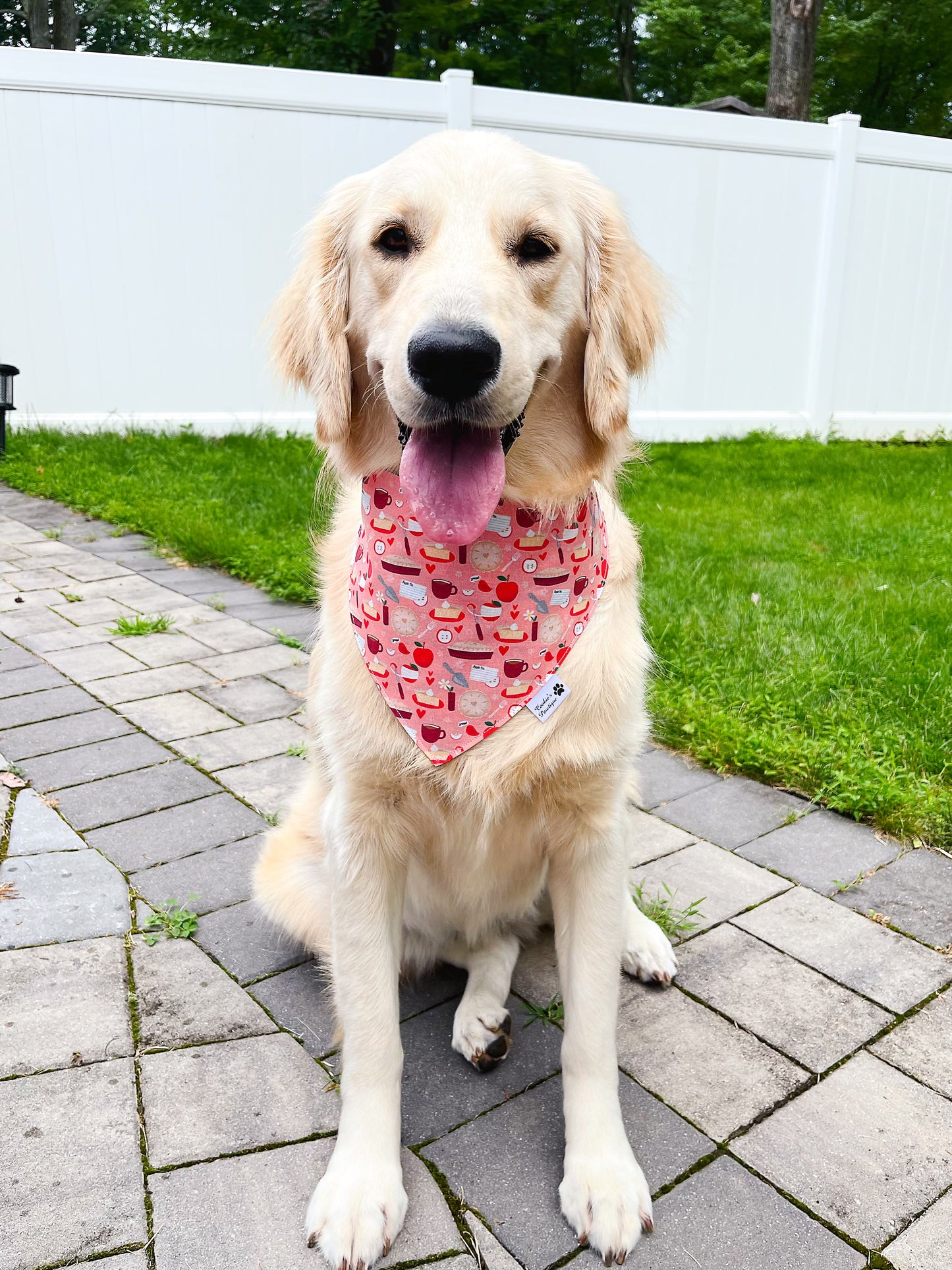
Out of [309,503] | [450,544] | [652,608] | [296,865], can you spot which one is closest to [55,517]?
[309,503]

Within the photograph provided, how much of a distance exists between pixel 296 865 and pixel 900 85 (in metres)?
26.1

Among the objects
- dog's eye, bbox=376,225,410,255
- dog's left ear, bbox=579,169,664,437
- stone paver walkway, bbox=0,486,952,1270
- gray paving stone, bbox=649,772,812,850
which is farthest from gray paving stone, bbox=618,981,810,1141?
dog's eye, bbox=376,225,410,255

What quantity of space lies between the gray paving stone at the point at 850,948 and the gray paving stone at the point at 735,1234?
63cm

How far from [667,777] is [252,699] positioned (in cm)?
152

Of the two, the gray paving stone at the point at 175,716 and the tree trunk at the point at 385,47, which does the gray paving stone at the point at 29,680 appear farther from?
the tree trunk at the point at 385,47

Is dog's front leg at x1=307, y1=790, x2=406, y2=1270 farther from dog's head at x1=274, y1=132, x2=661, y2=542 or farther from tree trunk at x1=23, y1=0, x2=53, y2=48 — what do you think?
tree trunk at x1=23, y1=0, x2=53, y2=48

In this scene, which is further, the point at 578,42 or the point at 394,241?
the point at 578,42

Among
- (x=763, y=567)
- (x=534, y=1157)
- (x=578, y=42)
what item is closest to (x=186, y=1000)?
(x=534, y=1157)

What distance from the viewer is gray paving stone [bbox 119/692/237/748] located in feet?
11.0

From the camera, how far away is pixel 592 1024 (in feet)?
5.84

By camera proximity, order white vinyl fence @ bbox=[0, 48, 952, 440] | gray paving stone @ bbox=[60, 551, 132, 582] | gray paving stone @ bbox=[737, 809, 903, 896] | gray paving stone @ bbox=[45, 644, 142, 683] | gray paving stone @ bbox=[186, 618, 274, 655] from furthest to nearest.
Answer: white vinyl fence @ bbox=[0, 48, 952, 440]
gray paving stone @ bbox=[60, 551, 132, 582]
gray paving stone @ bbox=[186, 618, 274, 655]
gray paving stone @ bbox=[45, 644, 142, 683]
gray paving stone @ bbox=[737, 809, 903, 896]

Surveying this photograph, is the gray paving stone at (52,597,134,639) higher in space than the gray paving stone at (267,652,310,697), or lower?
higher

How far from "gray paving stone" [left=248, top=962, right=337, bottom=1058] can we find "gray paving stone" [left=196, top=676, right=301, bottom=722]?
4.51 ft

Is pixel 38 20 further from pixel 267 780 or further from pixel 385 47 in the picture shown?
pixel 267 780
